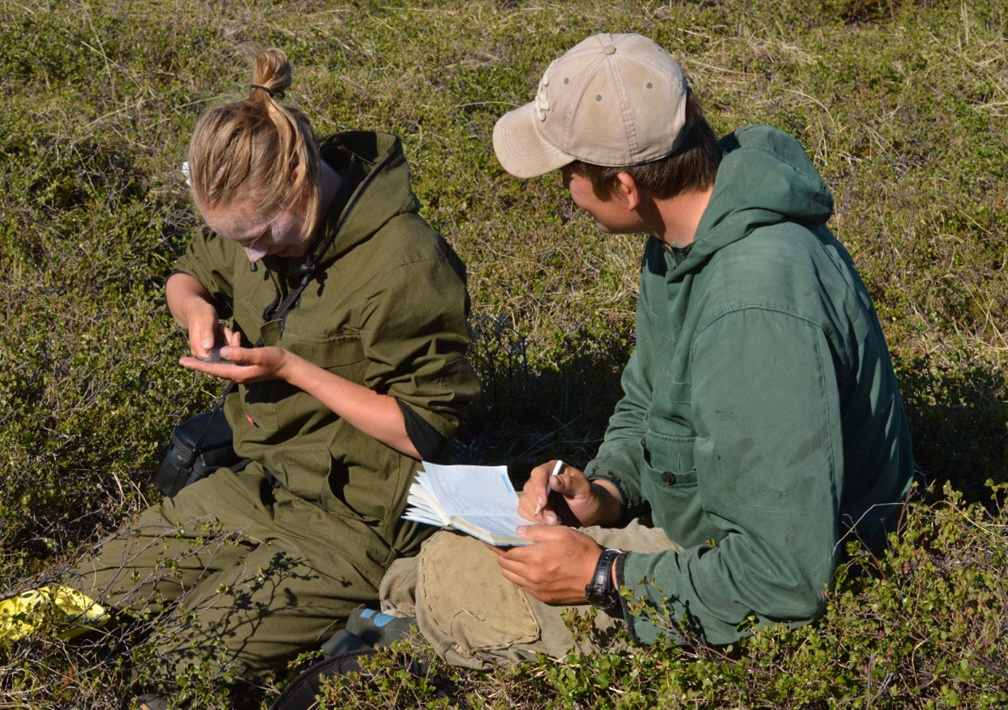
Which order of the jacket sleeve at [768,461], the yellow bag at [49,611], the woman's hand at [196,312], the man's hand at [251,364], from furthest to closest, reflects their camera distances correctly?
the woman's hand at [196,312] < the man's hand at [251,364] < the yellow bag at [49,611] < the jacket sleeve at [768,461]

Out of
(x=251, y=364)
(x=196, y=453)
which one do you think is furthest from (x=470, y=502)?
(x=196, y=453)

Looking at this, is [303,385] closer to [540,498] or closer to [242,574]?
[242,574]

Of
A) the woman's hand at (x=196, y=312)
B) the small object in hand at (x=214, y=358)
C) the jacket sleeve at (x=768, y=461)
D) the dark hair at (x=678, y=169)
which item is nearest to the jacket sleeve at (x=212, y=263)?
the woman's hand at (x=196, y=312)

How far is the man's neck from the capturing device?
2.47 m

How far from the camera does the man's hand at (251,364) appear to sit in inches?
116

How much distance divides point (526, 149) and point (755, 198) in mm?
578

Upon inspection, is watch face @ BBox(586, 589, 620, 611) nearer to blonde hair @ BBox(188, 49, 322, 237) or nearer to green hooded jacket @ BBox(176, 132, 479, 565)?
green hooded jacket @ BBox(176, 132, 479, 565)

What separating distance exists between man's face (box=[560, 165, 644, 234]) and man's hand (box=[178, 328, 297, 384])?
1003 mm

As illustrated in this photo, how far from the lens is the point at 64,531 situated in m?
3.70

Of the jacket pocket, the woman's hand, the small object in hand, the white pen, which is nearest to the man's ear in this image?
the jacket pocket

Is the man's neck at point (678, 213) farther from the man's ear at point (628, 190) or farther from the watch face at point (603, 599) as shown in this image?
the watch face at point (603, 599)

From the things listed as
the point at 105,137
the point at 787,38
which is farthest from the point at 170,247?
the point at 787,38

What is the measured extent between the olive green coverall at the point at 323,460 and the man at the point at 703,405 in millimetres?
418

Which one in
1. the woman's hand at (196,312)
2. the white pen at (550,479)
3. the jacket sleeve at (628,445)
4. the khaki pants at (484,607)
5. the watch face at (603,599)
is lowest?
the khaki pants at (484,607)
